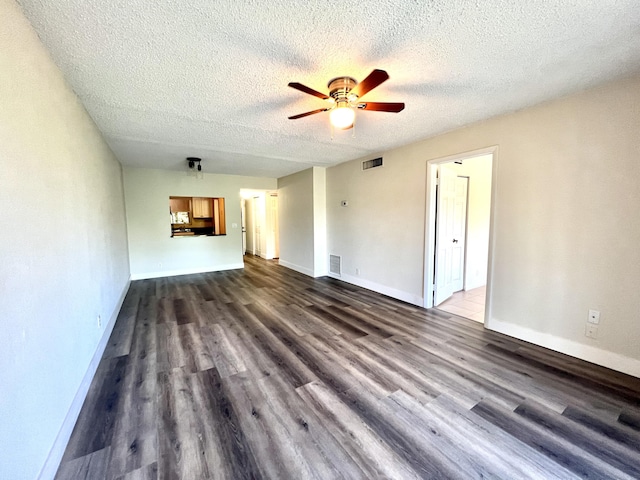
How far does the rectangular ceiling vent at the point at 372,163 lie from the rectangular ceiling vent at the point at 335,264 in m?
1.98

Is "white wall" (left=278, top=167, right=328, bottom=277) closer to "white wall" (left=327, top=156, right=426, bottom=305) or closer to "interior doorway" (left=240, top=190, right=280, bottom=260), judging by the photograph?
"white wall" (left=327, top=156, right=426, bottom=305)

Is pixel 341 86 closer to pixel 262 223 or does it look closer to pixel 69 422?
pixel 69 422

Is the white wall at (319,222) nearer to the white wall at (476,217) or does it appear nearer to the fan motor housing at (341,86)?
the white wall at (476,217)

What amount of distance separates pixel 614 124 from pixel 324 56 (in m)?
2.53

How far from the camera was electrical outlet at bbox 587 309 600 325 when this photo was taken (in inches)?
94.1

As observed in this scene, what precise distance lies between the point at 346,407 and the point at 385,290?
2.88 meters

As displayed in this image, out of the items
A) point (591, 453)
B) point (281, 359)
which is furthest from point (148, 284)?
point (591, 453)

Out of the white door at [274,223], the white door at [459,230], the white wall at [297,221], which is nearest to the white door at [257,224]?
the white door at [274,223]

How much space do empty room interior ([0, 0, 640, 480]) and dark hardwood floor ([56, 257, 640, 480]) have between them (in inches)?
0.7

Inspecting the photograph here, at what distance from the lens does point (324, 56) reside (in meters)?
1.84

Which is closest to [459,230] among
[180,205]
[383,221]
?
[383,221]

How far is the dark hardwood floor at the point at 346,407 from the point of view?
146 cm

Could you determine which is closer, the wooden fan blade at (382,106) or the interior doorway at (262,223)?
the wooden fan blade at (382,106)

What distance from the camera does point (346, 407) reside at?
1.90 metres
